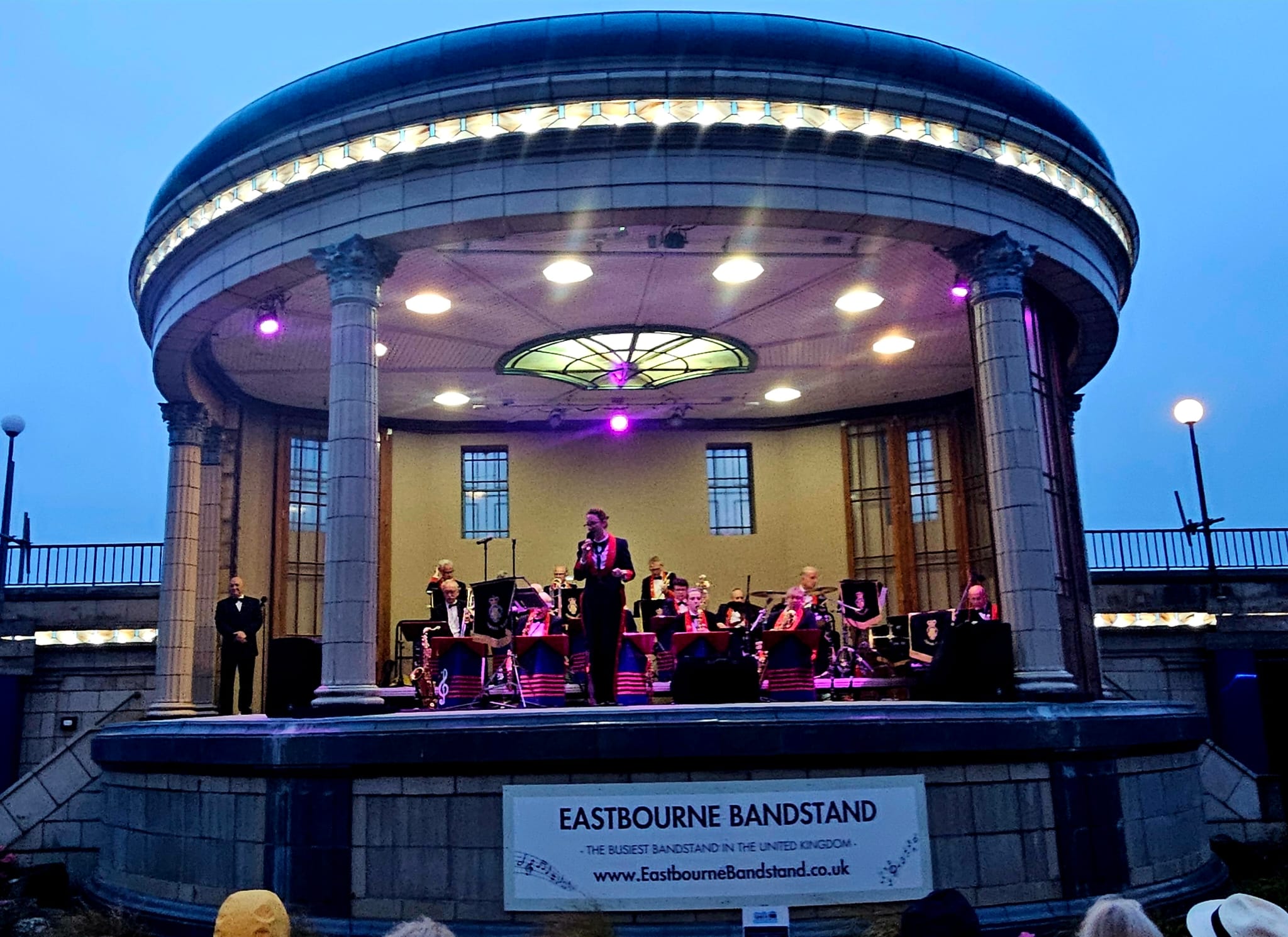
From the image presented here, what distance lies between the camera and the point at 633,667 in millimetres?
14422

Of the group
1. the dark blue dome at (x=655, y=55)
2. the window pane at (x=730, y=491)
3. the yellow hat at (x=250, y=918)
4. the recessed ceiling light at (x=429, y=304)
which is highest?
the dark blue dome at (x=655, y=55)

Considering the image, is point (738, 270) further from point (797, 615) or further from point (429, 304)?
point (797, 615)

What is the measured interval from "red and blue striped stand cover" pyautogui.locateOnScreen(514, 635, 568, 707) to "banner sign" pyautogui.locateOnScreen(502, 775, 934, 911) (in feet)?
11.3

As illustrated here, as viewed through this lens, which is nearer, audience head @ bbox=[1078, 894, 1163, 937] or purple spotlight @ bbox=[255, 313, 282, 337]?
audience head @ bbox=[1078, 894, 1163, 937]

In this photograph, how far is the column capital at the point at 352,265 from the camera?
1279 centimetres

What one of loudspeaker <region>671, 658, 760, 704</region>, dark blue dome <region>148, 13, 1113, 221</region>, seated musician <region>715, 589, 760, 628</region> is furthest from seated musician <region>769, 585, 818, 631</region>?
dark blue dome <region>148, 13, 1113, 221</region>

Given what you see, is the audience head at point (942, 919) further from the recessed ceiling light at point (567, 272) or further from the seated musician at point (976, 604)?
the recessed ceiling light at point (567, 272)

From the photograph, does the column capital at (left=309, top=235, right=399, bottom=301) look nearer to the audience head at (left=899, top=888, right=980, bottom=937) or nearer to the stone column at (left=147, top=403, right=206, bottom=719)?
the stone column at (left=147, top=403, right=206, bottom=719)

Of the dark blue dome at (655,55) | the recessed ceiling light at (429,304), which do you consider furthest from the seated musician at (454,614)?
the dark blue dome at (655,55)

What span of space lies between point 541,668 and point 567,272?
507cm

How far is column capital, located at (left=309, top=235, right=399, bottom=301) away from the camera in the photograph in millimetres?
12789

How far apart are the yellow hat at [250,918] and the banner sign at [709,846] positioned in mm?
4963

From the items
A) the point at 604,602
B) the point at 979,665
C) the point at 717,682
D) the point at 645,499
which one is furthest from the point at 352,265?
the point at 645,499

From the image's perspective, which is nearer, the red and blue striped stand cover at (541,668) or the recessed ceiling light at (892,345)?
the red and blue striped stand cover at (541,668)
